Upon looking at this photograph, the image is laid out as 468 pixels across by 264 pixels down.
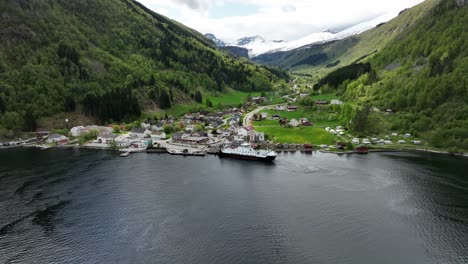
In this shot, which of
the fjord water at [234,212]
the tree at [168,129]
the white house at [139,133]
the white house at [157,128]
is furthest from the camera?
the white house at [157,128]

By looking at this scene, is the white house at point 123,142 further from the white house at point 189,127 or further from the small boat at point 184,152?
Result: the white house at point 189,127

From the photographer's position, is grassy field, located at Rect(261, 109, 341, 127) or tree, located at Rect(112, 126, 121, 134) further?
grassy field, located at Rect(261, 109, 341, 127)

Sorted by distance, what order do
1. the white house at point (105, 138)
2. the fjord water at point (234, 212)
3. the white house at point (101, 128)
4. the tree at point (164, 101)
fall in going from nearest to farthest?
1. the fjord water at point (234, 212)
2. the white house at point (105, 138)
3. the white house at point (101, 128)
4. the tree at point (164, 101)

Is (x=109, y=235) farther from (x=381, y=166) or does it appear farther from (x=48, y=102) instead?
(x=48, y=102)

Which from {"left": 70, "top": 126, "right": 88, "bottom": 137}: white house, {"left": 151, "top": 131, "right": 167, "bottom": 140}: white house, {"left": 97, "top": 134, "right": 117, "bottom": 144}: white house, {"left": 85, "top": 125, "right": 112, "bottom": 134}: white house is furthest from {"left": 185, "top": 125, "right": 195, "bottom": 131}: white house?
{"left": 70, "top": 126, "right": 88, "bottom": 137}: white house

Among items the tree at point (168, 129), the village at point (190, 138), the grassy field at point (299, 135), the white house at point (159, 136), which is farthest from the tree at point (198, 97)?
the white house at point (159, 136)

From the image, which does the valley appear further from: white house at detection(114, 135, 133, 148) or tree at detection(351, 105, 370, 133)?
white house at detection(114, 135, 133, 148)
